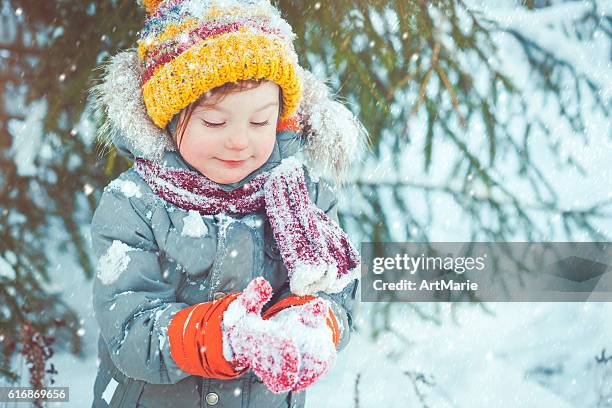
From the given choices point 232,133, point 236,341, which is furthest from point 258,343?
point 232,133

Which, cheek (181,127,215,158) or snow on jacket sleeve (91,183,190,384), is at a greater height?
cheek (181,127,215,158)

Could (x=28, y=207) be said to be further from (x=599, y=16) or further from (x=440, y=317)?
(x=599, y=16)

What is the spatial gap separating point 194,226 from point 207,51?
36 centimetres

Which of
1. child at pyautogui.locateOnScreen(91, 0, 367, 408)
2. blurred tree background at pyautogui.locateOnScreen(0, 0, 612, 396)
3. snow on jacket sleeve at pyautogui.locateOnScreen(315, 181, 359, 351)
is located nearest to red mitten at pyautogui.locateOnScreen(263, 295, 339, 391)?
child at pyautogui.locateOnScreen(91, 0, 367, 408)

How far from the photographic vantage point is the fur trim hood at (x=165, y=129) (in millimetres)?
1297

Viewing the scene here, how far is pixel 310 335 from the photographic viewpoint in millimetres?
1053

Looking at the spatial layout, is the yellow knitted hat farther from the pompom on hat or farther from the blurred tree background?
the blurred tree background

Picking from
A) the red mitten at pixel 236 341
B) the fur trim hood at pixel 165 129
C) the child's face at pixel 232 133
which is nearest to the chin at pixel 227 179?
the child's face at pixel 232 133

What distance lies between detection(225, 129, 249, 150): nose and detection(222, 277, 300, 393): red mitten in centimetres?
31

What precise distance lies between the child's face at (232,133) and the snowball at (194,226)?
9 cm

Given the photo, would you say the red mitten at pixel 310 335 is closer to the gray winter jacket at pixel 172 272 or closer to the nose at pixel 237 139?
the gray winter jacket at pixel 172 272

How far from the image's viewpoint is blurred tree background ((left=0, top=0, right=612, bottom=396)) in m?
2.09

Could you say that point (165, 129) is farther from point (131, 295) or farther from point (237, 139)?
point (131, 295)

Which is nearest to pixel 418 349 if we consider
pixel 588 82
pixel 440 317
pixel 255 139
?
pixel 440 317
